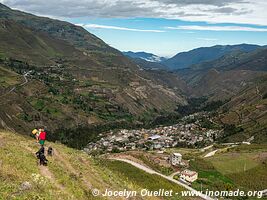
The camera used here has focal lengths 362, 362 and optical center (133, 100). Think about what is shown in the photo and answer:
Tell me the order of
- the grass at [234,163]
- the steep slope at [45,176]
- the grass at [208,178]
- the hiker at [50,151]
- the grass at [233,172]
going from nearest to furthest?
1. the steep slope at [45,176]
2. the hiker at [50,151]
3. the grass at [208,178]
4. the grass at [233,172]
5. the grass at [234,163]

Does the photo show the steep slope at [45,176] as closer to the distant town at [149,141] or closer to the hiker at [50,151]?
the hiker at [50,151]

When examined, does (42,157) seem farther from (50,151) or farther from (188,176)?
(188,176)

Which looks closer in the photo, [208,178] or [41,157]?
[41,157]

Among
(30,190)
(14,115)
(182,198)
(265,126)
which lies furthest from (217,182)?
(14,115)

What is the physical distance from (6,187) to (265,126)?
576 ft

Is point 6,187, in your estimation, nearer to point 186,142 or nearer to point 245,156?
point 245,156

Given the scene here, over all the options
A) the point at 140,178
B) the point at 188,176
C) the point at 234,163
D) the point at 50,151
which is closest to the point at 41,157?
the point at 50,151

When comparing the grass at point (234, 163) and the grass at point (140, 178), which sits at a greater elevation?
the grass at point (140, 178)

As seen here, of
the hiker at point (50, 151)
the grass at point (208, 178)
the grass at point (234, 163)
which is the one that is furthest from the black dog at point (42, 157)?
the grass at point (234, 163)

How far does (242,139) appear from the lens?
177 metres

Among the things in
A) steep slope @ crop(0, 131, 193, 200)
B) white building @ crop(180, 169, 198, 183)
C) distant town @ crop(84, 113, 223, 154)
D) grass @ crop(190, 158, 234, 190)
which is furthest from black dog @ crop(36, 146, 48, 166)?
distant town @ crop(84, 113, 223, 154)

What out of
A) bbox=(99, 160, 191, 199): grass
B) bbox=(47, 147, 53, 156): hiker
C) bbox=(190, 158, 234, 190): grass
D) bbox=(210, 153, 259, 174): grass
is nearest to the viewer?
bbox=(47, 147, 53, 156): hiker

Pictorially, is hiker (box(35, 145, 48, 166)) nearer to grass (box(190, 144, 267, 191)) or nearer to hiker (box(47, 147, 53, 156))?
hiker (box(47, 147, 53, 156))

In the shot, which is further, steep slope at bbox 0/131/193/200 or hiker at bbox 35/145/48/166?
hiker at bbox 35/145/48/166
